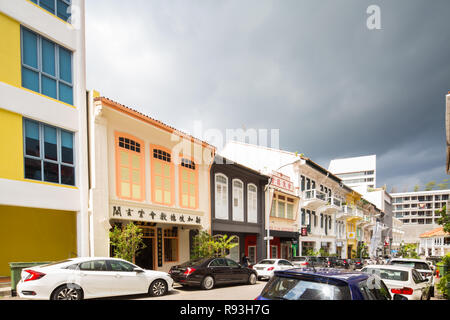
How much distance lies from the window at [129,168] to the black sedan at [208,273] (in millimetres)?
4148

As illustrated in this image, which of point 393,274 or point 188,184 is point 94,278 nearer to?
point 393,274

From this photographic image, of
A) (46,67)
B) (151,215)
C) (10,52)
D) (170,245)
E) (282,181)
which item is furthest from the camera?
(282,181)

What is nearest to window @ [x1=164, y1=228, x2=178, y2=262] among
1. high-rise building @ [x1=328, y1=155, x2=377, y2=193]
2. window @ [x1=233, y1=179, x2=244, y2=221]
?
window @ [x1=233, y1=179, x2=244, y2=221]

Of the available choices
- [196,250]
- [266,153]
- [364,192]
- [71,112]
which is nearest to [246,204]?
[196,250]

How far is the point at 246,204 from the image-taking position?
23734 mm

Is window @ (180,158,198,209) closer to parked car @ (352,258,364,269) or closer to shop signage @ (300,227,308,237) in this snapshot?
shop signage @ (300,227,308,237)

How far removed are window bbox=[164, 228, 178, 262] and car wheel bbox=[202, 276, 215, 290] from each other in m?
5.07

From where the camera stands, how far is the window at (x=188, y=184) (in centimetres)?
1798

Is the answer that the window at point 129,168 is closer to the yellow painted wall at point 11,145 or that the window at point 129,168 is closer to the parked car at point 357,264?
the yellow painted wall at point 11,145

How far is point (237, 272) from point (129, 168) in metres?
7.27

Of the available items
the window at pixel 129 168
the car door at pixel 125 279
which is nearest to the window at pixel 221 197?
the window at pixel 129 168

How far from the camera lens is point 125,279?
10164mm

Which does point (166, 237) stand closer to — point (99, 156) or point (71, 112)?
point (99, 156)

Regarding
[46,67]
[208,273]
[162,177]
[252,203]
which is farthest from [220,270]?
[46,67]
